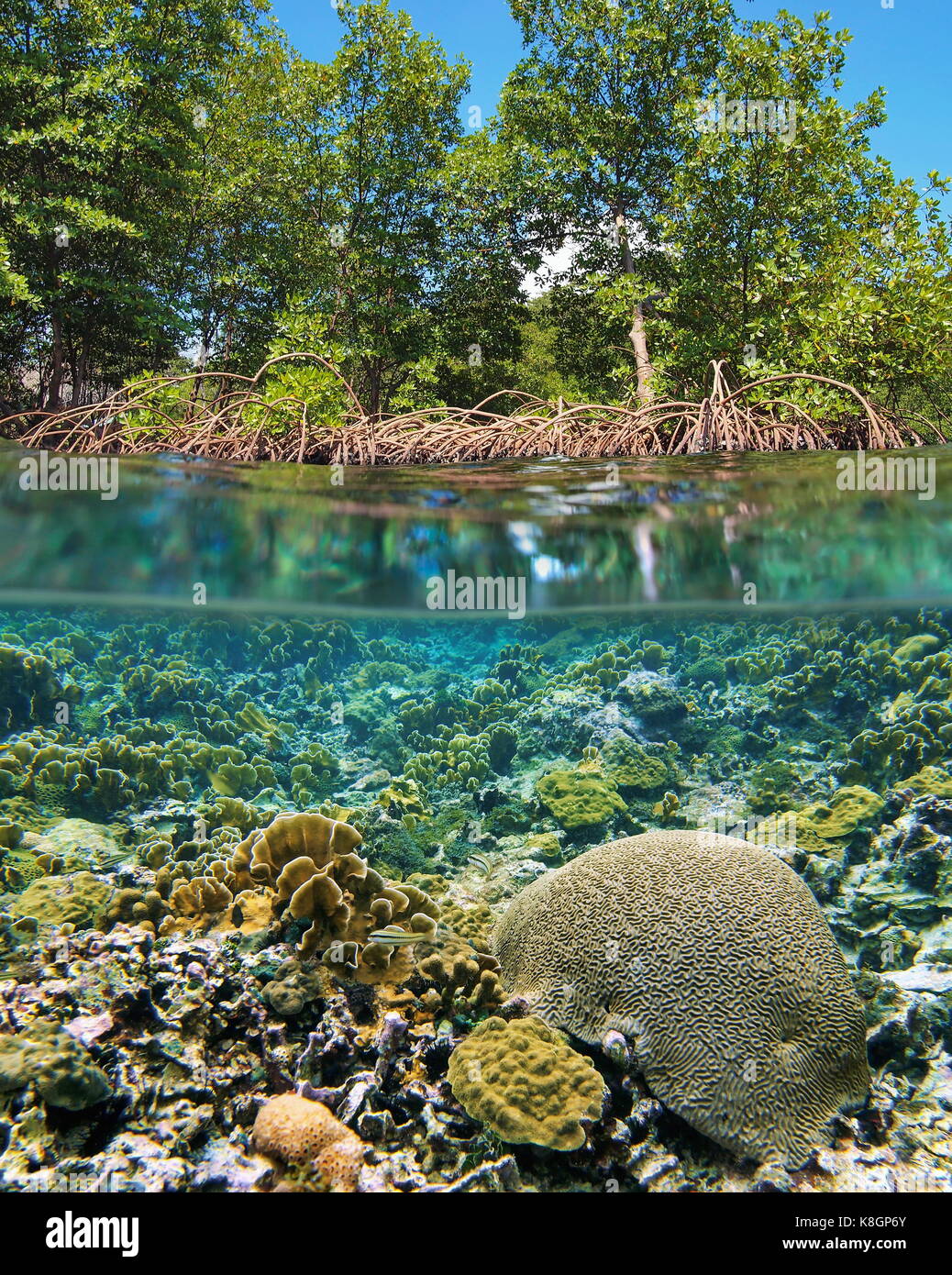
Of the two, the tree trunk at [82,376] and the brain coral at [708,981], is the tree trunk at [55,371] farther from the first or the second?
the brain coral at [708,981]

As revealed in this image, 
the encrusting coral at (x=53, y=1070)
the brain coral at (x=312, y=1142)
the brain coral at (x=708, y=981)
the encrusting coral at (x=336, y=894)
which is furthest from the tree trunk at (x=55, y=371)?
the brain coral at (x=312, y=1142)

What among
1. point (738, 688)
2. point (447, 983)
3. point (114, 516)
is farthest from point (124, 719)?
point (738, 688)

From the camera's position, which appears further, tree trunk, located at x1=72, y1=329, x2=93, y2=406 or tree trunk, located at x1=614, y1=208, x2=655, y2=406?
tree trunk, located at x1=72, y1=329, x2=93, y2=406

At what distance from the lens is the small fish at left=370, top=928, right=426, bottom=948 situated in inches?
185

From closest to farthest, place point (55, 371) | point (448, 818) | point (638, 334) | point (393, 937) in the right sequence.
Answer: point (393, 937) → point (448, 818) → point (55, 371) → point (638, 334)

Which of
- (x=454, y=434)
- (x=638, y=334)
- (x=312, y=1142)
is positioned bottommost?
(x=312, y=1142)

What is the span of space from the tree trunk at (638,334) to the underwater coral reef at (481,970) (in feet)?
36.3

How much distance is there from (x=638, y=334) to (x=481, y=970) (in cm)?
1874

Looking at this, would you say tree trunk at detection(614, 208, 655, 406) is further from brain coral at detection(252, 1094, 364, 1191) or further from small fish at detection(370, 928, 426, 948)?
brain coral at detection(252, 1094, 364, 1191)

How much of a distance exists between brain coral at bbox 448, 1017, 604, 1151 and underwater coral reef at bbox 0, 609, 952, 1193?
0.02 m

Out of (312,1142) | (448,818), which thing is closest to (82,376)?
(448,818)

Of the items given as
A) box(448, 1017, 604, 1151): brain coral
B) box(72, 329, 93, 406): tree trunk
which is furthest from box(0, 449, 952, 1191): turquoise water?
box(72, 329, 93, 406): tree trunk

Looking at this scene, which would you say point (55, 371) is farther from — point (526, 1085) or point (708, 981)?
point (708, 981)

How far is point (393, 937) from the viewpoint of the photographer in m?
4.71
